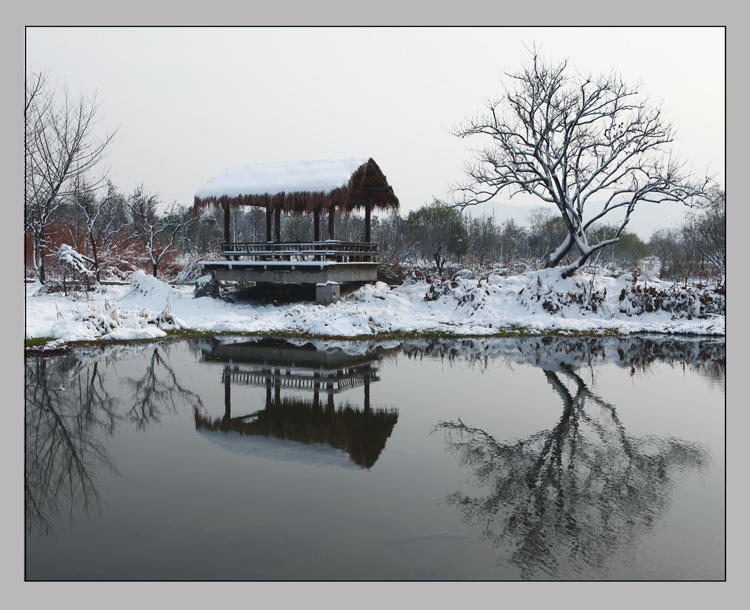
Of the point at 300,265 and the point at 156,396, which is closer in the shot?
the point at 156,396

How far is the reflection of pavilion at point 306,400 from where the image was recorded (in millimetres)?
7566

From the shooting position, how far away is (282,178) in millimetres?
21641

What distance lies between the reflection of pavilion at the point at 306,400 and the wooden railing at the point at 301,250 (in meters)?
6.41

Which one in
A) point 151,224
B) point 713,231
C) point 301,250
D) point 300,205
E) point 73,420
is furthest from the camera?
point 151,224

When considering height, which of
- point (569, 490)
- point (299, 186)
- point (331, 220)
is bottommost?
point (569, 490)

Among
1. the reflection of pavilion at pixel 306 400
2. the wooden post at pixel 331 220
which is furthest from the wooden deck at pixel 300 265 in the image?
the reflection of pavilion at pixel 306 400

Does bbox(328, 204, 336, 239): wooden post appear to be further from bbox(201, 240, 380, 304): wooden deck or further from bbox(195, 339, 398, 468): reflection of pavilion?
bbox(195, 339, 398, 468): reflection of pavilion

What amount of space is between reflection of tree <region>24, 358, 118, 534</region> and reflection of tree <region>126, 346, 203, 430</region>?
0.36 m

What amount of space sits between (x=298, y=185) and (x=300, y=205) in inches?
55.7

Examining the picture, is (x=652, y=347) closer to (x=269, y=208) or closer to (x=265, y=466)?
(x=265, y=466)

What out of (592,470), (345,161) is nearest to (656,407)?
(592,470)

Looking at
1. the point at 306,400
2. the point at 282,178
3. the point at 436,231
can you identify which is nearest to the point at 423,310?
the point at 282,178

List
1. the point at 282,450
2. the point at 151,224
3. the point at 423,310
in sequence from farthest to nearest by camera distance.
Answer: the point at 151,224 < the point at 423,310 < the point at 282,450

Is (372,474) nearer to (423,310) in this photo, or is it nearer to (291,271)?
(423,310)
